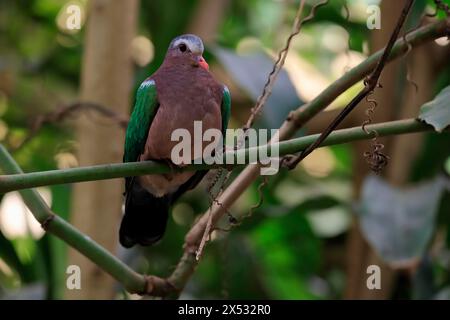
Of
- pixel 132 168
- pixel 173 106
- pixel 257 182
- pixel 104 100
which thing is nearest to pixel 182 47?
pixel 173 106

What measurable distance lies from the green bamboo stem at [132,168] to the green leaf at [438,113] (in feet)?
0.05

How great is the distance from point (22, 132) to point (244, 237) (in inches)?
42.2

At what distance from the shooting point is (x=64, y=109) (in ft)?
7.84

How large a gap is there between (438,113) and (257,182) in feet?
4.93

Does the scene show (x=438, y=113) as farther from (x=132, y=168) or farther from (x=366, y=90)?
(x=132, y=168)

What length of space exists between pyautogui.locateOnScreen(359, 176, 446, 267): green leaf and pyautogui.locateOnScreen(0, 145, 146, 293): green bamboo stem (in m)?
0.88

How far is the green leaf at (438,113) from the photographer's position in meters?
1.54

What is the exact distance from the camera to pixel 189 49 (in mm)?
2039

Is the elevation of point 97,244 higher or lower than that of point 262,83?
lower

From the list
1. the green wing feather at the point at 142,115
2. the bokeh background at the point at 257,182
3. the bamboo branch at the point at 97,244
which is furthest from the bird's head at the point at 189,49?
the bamboo branch at the point at 97,244

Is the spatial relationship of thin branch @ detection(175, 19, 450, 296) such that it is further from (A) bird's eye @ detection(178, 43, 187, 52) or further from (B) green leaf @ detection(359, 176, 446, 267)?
(B) green leaf @ detection(359, 176, 446, 267)

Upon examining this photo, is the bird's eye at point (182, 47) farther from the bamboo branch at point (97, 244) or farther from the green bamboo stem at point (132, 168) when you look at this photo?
the green bamboo stem at point (132, 168)

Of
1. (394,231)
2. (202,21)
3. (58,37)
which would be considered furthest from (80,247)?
(58,37)

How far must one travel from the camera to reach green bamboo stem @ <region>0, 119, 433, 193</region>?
142 cm
